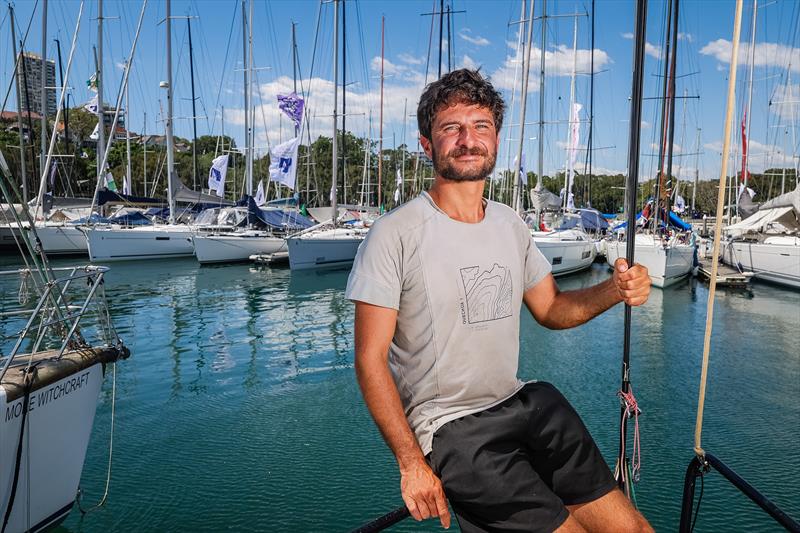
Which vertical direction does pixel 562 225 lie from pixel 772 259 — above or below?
above

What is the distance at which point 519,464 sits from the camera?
196 centimetres

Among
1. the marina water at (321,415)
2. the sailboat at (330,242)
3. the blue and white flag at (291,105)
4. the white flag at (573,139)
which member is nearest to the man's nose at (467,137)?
the marina water at (321,415)

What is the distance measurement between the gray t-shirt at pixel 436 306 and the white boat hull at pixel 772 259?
20071 millimetres

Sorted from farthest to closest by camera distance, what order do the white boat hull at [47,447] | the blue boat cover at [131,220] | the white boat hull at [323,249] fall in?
the blue boat cover at [131,220] → the white boat hull at [323,249] → the white boat hull at [47,447]

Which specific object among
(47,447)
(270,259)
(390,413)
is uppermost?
(390,413)

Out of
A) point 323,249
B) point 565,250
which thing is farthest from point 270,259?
point 565,250

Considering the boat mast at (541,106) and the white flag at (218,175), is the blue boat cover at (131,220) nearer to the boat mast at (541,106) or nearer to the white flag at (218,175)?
the white flag at (218,175)

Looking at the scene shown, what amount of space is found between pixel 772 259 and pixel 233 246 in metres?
19.6

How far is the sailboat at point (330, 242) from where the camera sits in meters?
22.1

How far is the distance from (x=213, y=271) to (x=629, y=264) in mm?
21652

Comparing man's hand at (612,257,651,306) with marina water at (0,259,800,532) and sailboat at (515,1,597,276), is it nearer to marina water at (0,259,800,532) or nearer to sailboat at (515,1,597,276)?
marina water at (0,259,800,532)

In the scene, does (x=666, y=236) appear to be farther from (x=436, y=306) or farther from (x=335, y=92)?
(x=436, y=306)

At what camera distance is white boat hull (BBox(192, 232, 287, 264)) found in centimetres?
2388

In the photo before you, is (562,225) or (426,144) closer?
(426,144)
